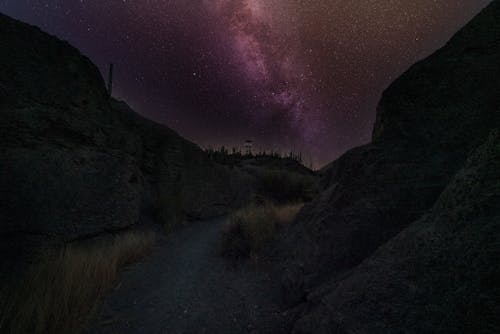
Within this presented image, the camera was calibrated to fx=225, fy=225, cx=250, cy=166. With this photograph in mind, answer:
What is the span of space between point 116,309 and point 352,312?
2189 mm

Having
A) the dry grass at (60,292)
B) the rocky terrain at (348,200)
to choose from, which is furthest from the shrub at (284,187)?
the dry grass at (60,292)

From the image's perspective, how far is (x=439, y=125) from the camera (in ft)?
6.61

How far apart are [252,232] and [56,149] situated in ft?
10.3

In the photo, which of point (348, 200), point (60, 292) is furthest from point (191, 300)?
point (348, 200)

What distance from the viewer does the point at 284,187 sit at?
998 centimetres

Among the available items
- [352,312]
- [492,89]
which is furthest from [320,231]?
[492,89]

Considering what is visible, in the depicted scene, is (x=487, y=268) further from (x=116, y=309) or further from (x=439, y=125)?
(x=116, y=309)

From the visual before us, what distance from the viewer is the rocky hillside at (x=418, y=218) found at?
3.27 feet

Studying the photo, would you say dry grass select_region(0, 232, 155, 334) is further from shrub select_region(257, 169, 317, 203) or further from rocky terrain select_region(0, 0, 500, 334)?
shrub select_region(257, 169, 317, 203)

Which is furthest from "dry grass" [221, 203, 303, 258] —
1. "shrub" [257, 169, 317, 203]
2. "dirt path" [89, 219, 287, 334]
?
"shrub" [257, 169, 317, 203]

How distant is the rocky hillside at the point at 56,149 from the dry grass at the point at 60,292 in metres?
0.47

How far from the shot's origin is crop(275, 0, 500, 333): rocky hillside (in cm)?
100

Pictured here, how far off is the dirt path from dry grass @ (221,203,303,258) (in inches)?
11.6

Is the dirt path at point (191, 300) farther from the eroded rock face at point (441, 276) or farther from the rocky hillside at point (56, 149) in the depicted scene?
the rocky hillside at point (56, 149)
